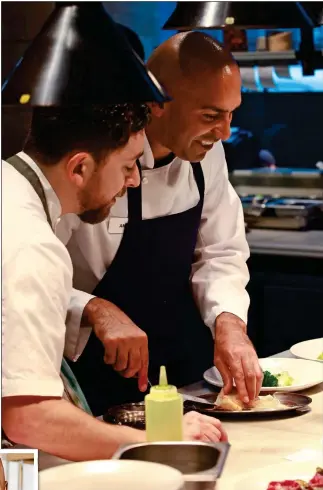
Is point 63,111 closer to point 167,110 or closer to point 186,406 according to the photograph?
point 167,110

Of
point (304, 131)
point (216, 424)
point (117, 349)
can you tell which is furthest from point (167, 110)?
point (304, 131)

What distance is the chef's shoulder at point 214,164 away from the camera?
9.03 ft

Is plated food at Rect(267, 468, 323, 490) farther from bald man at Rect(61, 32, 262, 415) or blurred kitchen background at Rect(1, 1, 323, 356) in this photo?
blurred kitchen background at Rect(1, 1, 323, 356)

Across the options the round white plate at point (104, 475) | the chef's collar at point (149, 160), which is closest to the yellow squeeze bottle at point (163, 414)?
the round white plate at point (104, 475)

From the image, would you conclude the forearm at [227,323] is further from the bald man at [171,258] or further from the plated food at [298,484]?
the plated food at [298,484]

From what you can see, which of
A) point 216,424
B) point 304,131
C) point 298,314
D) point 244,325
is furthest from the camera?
point 304,131

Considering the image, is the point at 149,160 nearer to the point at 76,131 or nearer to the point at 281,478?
the point at 76,131

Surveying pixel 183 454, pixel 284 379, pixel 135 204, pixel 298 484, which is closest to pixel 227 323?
pixel 284 379

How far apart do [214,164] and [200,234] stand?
19 cm

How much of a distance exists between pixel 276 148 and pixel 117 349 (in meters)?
1.00

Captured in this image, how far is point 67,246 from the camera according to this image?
2600 millimetres

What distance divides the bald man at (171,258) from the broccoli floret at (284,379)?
10 centimetres

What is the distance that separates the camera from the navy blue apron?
8.71 feet

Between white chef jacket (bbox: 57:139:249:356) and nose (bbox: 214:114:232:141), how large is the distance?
1.3 inches
